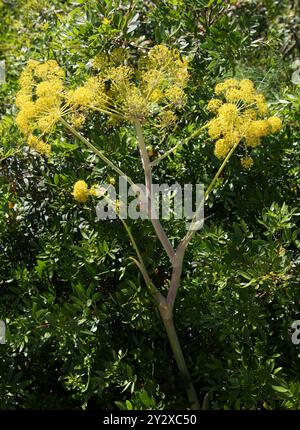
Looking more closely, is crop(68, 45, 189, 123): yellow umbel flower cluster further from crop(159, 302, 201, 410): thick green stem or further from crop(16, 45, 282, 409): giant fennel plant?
crop(159, 302, 201, 410): thick green stem

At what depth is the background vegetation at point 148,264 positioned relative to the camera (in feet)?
8.35

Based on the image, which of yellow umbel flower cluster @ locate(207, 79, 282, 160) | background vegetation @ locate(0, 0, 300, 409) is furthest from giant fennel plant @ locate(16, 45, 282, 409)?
background vegetation @ locate(0, 0, 300, 409)

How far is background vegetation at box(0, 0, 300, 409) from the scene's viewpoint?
2545 millimetres

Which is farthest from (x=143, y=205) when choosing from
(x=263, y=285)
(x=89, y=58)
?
(x=89, y=58)

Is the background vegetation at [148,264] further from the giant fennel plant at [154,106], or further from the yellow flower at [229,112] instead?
the yellow flower at [229,112]

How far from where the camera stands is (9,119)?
10.1ft

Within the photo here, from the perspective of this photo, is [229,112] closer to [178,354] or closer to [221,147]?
[221,147]

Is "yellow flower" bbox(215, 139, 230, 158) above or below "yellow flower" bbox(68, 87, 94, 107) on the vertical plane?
below

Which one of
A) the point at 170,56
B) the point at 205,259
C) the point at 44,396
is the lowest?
the point at 44,396

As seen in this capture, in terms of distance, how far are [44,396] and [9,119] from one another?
3.83 ft

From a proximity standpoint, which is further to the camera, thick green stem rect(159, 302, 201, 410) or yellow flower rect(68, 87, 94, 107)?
thick green stem rect(159, 302, 201, 410)

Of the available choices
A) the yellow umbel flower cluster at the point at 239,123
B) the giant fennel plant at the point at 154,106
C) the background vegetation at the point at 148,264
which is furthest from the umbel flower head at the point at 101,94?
the background vegetation at the point at 148,264
